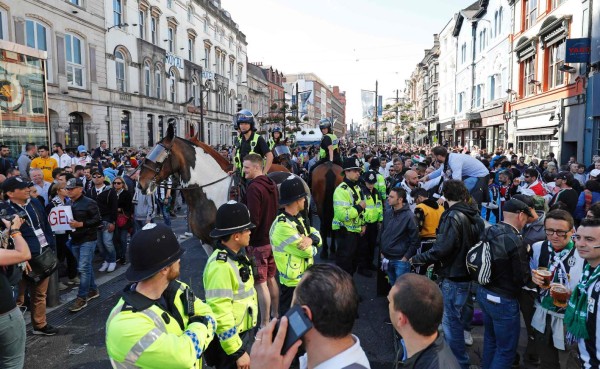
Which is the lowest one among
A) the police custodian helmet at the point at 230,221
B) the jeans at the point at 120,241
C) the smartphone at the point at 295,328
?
the jeans at the point at 120,241

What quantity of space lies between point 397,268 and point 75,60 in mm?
24301

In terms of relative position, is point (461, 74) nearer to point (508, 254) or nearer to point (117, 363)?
point (508, 254)

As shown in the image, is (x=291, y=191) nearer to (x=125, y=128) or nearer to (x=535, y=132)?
(x=535, y=132)

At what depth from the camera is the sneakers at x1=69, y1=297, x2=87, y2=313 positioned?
5.96 m

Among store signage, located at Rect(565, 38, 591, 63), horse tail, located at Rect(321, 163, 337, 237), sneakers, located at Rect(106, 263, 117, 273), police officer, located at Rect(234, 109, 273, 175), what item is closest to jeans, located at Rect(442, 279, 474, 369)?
police officer, located at Rect(234, 109, 273, 175)

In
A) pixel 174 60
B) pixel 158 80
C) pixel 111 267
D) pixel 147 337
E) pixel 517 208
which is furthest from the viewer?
pixel 174 60

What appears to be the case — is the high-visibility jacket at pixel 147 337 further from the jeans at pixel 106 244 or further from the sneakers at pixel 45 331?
the jeans at pixel 106 244

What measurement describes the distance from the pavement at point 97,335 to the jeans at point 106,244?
76cm

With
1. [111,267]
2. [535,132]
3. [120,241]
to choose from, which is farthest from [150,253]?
[535,132]

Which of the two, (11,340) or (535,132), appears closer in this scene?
(11,340)

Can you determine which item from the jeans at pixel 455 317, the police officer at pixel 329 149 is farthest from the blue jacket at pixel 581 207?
the police officer at pixel 329 149

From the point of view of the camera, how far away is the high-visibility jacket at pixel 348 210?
6.51 meters

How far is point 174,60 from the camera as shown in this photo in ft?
113

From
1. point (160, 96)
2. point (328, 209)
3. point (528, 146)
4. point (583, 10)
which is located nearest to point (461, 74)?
point (528, 146)
